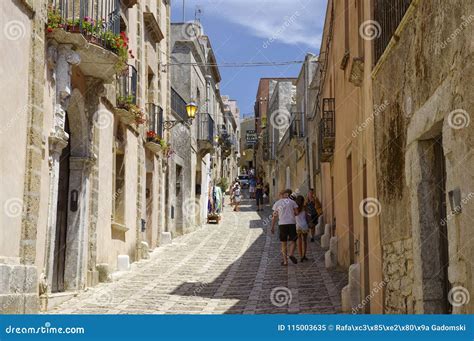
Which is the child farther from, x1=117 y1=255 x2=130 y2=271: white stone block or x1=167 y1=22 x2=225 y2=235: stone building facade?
x1=167 y1=22 x2=225 y2=235: stone building facade

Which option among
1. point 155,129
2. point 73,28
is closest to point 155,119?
point 155,129

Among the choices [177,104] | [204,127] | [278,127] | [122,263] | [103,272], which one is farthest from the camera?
[278,127]

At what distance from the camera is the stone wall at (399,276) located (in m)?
5.75

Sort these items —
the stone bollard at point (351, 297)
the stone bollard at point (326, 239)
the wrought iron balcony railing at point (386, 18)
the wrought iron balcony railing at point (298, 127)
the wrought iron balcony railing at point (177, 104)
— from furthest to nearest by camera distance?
the wrought iron balcony railing at point (298, 127) < the wrought iron balcony railing at point (177, 104) < the stone bollard at point (326, 239) < the stone bollard at point (351, 297) < the wrought iron balcony railing at point (386, 18)

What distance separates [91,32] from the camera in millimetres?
9828

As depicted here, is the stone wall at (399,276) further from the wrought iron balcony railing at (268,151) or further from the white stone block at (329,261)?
the wrought iron balcony railing at (268,151)

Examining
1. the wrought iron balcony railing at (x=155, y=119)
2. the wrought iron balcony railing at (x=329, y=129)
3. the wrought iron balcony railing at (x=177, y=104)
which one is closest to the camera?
the wrought iron balcony railing at (x=329, y=129)

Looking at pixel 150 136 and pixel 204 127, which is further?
pixel 204 127

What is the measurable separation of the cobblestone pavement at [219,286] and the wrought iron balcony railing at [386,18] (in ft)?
11.9

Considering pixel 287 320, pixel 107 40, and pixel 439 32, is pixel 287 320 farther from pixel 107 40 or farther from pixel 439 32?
pixel 107 40

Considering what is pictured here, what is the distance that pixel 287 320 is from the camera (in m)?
3.78


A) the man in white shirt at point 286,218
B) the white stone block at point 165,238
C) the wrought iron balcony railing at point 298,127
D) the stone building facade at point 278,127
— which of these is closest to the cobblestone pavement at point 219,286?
the man in white shirt at point 286,218

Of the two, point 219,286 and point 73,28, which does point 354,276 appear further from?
point 73,28

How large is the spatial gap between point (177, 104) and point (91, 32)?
11.8 meters
